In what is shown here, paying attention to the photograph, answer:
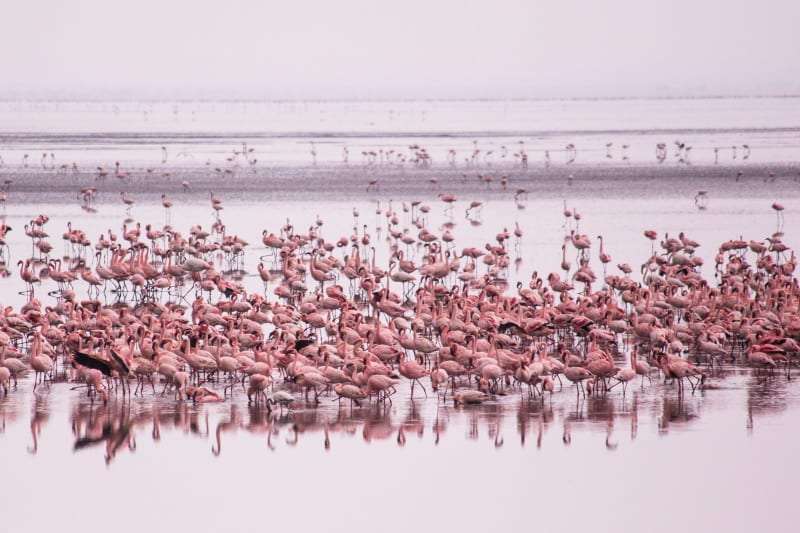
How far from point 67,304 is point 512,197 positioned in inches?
686

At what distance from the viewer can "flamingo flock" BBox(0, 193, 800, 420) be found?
40.6ft

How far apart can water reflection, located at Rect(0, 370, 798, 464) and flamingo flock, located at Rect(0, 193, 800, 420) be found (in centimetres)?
19

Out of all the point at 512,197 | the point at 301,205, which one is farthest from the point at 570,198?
the point at 301,205

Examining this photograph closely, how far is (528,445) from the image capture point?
11016 millimetres

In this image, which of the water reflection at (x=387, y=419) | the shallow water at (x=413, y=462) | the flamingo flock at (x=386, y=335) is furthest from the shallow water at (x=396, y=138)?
the shallow water at (x=413, y=462)

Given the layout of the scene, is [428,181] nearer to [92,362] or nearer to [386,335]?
[386,335]

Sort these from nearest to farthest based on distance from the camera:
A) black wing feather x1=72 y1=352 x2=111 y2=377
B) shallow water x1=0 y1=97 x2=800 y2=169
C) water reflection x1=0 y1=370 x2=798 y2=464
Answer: water reflection x1=0 y1=370 x2=798 y2=464
black wing feather x1=72 y1=352 x2=111 y2=377
shallow water x1=0 y1=97 x2=800 y2=169

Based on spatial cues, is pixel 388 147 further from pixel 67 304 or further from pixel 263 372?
pixel 263 372

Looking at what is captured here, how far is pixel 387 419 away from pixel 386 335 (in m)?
1.80

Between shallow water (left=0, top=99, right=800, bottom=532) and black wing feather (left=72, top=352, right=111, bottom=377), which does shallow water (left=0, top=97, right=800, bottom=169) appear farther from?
shallow water (left=0, top=99, right=800, bottom=532)

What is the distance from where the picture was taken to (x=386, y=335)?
13.4m

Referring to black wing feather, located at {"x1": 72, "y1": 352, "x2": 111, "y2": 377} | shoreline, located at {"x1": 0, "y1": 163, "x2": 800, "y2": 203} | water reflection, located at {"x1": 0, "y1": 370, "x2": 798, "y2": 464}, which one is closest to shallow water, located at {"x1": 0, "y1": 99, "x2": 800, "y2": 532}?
water reflection, located at {"x1": 0, "y1": 370, "x2": 798, "y2": 464}

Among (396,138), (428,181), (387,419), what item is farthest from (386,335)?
(396,138)

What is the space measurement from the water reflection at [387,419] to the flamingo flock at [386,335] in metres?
0.19
